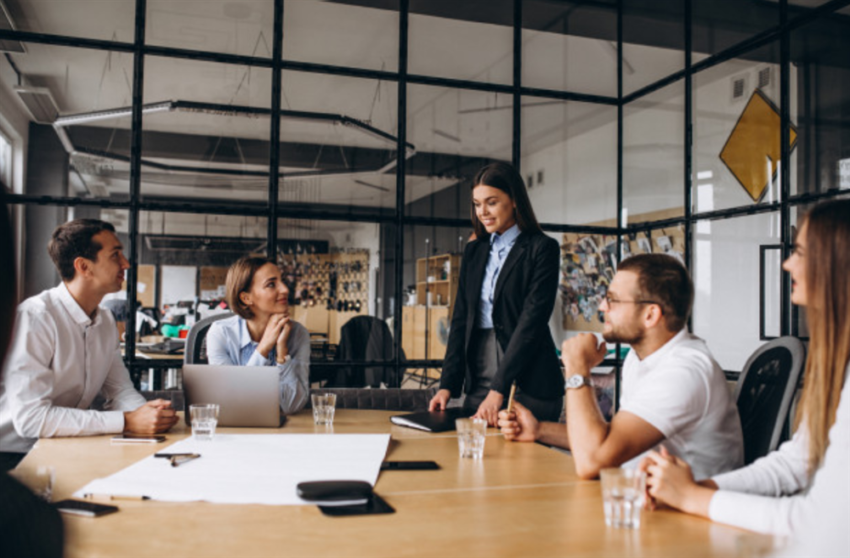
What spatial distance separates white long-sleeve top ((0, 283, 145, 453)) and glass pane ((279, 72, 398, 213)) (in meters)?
1.35

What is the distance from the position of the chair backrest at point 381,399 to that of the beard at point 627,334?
1.47 meters

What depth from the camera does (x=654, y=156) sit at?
4.20 meters

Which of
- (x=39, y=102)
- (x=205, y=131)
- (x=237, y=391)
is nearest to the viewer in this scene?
(x=237, y=391)

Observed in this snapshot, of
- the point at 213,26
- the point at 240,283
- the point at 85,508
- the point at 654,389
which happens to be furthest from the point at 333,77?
the point at 85,508

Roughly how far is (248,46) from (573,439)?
2824 millimetres

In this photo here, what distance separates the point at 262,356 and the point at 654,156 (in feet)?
8.78

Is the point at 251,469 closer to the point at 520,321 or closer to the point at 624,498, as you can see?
the point at 624,498

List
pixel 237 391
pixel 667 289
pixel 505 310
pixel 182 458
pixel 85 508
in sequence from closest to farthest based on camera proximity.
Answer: pixel 85 508 < pixel 182 458 < pixel 667 289 < pixel 237 391 < pixel 505 310

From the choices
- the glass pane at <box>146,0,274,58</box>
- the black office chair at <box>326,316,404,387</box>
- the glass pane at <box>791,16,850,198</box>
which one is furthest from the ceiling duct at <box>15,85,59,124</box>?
the glass pane at <box>791,16,850,198</box>

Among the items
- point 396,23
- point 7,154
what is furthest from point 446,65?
point 7,154

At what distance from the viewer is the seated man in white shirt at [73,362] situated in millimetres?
2186

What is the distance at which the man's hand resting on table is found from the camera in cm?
219

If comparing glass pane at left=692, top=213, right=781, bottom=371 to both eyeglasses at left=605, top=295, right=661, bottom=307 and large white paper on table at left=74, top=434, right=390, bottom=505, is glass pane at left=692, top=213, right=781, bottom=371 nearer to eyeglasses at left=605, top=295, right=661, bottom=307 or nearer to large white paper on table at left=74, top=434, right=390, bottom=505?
eyeglasses at left=605, top=295, right=661, bottom=307

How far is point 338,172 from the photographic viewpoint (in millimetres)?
3893
